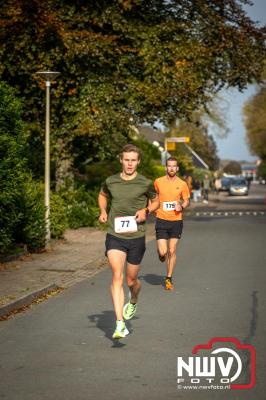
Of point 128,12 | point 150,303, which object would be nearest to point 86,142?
point 128,12

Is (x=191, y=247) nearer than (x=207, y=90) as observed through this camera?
Yes

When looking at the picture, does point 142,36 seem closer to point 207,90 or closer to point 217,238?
point 207,90

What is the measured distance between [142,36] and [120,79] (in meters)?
1.49

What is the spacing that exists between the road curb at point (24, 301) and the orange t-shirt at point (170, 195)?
194 centimetres

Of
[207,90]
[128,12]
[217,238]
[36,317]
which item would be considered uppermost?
[128,12]

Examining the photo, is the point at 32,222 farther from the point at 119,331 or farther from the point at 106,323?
the point at 119,331

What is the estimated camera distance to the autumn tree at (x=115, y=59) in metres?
25.1

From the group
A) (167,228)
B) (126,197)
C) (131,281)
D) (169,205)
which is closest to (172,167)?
(169,205)

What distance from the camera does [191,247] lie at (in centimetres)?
2036

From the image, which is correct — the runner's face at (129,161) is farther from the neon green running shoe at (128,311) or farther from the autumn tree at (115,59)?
the autumn tree at (115,59)

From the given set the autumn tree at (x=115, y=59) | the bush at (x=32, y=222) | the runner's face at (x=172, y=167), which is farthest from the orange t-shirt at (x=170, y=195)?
the autumn tree at (x=115, y=59)

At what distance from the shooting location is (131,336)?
8547mm

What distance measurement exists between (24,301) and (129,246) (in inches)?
116

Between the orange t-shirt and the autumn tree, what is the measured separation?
12.5 m
